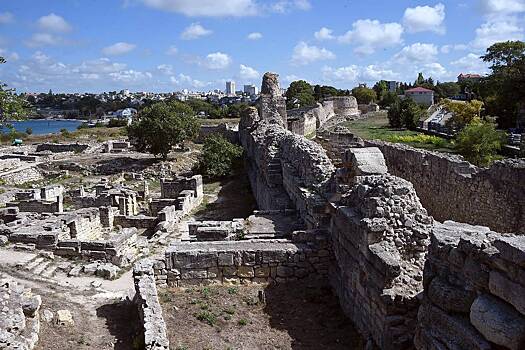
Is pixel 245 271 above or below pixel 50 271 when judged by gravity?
above

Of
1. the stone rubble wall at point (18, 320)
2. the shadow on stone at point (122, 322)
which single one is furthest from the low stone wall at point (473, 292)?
the stone rubble wall at point (18, 320)

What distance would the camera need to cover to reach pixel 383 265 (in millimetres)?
6297

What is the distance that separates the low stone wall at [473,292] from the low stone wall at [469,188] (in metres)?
6.46

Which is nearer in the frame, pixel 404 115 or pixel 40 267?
pixel 40 267

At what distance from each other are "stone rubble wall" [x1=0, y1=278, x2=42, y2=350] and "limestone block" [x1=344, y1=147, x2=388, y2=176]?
6.07m

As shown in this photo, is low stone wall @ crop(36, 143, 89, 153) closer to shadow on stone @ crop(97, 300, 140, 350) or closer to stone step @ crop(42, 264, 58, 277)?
stone step @ crop(42, 264, 58, 277)

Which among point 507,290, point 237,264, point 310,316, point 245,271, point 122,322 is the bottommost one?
point 122,322

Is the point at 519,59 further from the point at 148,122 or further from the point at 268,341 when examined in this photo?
the point at 268,341

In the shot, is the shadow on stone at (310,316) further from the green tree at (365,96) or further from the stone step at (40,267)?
the green tree at (365,96)

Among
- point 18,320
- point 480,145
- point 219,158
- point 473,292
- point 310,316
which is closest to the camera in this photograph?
point 473,292

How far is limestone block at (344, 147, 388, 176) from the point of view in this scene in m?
9.08

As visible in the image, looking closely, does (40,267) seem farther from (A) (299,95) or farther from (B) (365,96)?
(B) (365,96)

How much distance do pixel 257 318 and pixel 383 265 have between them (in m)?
2.32

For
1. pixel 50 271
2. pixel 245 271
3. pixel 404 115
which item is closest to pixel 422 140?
pixel 404 115
